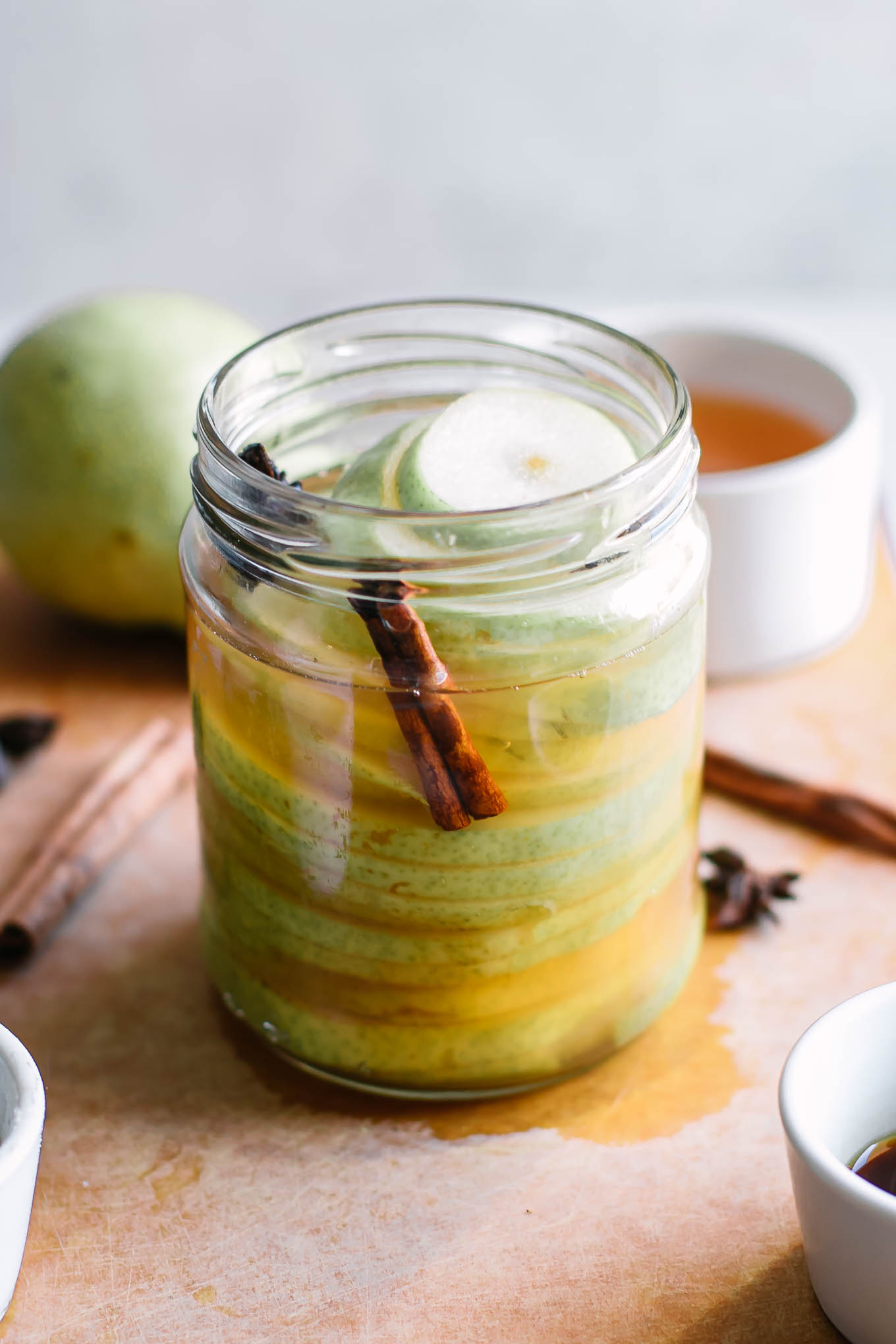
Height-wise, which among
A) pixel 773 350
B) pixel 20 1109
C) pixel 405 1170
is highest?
pixel 773 350

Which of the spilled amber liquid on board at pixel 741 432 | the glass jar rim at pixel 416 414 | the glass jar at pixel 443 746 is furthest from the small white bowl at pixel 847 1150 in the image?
the spilled amber liquid on board at pixel 741 432

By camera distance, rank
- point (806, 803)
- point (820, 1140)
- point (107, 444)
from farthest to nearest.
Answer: point (107, 444) → point (806, 803) → point (820, 1140)

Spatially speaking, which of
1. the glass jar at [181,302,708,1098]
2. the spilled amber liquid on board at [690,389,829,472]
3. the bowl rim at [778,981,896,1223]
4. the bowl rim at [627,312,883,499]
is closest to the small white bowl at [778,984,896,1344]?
the bowl rim at [778,981,896,1223]

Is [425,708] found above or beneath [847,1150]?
above

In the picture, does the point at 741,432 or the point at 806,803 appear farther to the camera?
the point at 741,432

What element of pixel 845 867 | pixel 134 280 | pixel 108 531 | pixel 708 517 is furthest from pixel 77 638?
pixel 134 280

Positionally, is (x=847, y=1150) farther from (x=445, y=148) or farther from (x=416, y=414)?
(x=445, y=148)

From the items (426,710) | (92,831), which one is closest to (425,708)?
(426,710)
